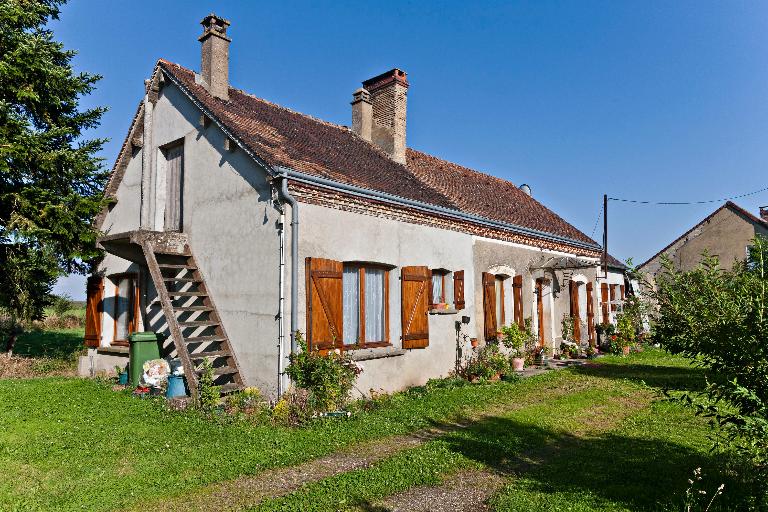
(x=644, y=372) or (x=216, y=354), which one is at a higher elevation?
(x=216, y=354)

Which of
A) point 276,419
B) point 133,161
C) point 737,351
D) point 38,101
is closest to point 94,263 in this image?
point 133,161

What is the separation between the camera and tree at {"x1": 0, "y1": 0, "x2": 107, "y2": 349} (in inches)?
436

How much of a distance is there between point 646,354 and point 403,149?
9623 mm

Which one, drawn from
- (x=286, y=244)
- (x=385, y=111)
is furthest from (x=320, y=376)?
(x=385, y=111)

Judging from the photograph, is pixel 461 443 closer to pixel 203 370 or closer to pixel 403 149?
pixel 203 370

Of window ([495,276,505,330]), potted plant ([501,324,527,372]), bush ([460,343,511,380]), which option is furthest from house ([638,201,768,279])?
bush ([460,343,511,380])

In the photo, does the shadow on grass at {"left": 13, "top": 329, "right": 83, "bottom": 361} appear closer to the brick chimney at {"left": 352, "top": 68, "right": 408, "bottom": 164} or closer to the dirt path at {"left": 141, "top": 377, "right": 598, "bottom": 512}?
the brick chimney at {"left": 352, "top": 68, "right": 408, "bottom": 164}

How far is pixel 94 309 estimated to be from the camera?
11828 millimetres

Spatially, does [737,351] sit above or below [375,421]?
above

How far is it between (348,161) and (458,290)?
368 centimetres

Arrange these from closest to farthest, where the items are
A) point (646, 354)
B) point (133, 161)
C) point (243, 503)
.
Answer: point (243, 503) < point (133, 161) < point (646, 354)

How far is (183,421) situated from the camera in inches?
283

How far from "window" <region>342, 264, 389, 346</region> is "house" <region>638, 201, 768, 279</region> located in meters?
16.8

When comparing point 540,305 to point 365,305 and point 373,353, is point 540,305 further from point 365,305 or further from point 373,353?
point 373,353
